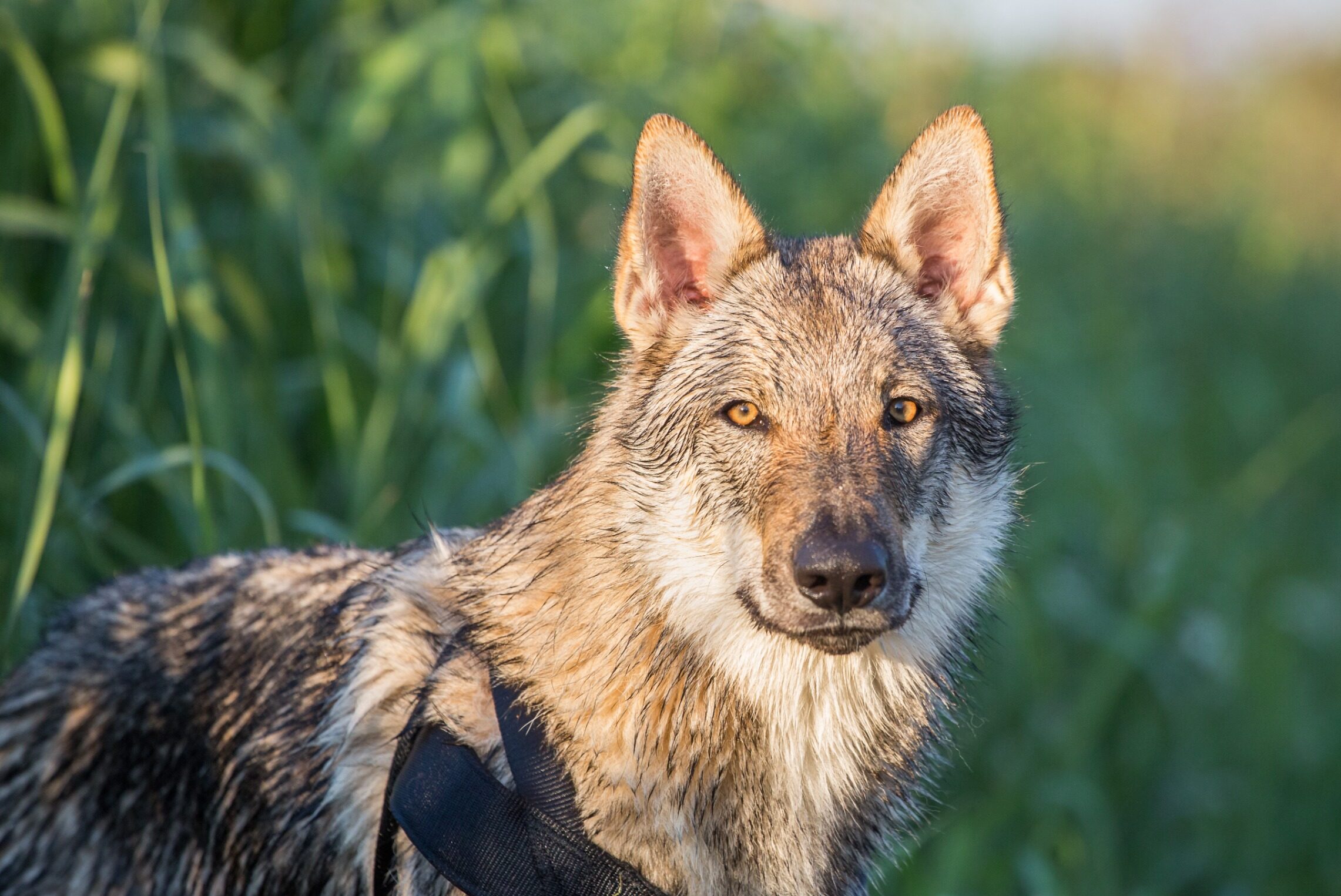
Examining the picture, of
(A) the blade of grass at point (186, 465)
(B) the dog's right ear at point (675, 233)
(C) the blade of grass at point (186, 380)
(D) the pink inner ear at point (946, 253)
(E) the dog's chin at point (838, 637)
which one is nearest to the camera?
(E) the dog's chin at point (838, 637)

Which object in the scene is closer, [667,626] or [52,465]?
[667,626]

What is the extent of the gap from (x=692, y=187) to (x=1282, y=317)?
10.4m

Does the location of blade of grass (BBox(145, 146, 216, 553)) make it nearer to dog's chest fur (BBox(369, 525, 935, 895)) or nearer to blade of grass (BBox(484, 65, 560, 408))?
dog's chest fur (BBox(369, 525, 935, 895))

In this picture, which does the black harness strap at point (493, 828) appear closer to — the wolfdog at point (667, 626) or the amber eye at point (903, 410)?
the wolfdog at point (667, 626)

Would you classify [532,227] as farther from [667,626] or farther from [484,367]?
[667,626]

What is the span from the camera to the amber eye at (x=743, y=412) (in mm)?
2617

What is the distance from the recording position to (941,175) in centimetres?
289

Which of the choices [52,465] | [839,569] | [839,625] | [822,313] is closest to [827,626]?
[839,625]

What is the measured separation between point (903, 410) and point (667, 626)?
2.34 feet

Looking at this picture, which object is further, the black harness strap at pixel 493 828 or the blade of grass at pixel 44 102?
the blade of grass at pixel 44 102

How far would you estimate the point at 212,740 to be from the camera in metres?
2.67

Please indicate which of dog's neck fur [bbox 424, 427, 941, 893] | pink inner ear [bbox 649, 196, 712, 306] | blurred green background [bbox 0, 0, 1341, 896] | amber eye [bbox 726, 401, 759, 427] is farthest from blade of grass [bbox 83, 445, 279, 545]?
amber eye [bbox 726, 401, 759, 427]

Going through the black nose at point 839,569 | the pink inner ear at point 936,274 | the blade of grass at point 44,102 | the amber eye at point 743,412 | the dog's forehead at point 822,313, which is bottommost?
the black nose at point 839,569

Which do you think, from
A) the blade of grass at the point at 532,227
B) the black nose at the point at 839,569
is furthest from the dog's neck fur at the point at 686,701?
the blade of grass at the point at 532,227
